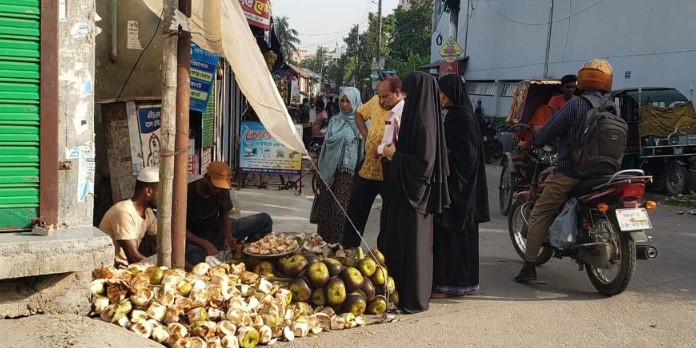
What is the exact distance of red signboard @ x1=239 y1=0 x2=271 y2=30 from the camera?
33.0ft

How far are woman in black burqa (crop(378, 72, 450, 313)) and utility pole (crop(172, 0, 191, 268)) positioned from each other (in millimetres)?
1670

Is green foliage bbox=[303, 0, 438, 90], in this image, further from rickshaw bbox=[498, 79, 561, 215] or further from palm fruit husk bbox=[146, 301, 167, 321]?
palm fruit husk bbox=[146, 301, 167, 321]

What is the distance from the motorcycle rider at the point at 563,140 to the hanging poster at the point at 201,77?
3711mm

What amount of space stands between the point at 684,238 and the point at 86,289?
23.6ft

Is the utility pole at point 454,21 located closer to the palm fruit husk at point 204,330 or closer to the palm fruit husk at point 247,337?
the palm fruit husk at point 247,337

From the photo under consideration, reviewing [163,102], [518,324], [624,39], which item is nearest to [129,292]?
[163,102]

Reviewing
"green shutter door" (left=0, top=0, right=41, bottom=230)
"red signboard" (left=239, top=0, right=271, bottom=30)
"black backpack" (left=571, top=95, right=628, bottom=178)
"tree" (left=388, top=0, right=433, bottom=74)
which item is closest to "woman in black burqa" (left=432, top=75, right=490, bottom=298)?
"black backpack" (left=571, top=95, right=628, bottom=178)

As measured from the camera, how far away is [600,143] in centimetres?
537

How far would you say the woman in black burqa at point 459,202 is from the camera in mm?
5461

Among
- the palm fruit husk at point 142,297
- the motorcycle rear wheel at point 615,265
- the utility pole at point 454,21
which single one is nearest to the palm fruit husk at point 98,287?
→ the palm fruit husk at point 142,297

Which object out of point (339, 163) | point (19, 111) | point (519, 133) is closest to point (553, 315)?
point (339, 163)

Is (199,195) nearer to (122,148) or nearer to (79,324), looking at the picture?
(122,148)

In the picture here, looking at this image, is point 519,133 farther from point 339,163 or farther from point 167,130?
point 167,130

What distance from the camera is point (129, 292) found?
403 centimetres
